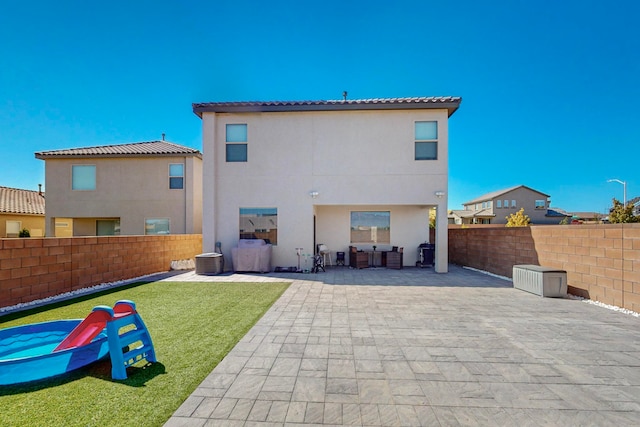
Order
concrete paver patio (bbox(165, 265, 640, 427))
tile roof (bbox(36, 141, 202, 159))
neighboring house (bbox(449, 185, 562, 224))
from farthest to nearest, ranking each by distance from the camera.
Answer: neighboring house (bbox(449, 185, 562, 224)), tile roof (bbox(36, 141, 202, 159)), concrete paver patio (bbox(165, 265, 640, 427))

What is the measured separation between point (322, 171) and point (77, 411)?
28.4 ft

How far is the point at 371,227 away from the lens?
37.3 ft

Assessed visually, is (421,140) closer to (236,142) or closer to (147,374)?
(236,142)

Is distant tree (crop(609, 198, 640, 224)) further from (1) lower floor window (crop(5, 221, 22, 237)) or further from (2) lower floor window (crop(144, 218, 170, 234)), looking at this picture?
(1) lower floor window (crop(5, 221, 22, 237))

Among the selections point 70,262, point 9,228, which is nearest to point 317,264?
point 70,262

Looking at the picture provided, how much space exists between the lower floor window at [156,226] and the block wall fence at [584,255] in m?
15.6

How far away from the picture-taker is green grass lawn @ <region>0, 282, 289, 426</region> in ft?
7.55

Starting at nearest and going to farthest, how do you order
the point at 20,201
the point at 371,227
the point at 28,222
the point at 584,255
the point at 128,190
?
the point at 584,255 < the point at 371,227 < the point at 128,190 < the point at 28,222 < the point at 20,201

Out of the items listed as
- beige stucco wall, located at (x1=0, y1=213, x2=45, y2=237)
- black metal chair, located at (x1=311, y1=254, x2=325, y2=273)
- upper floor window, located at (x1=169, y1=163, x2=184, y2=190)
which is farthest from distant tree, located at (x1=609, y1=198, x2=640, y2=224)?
beige stucco wall, located at (x1=0, y1=213, x2=45, y2=237)

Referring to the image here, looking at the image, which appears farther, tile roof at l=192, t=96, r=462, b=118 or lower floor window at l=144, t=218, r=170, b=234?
lower floor window at l=144, t=218, r=170, b=234

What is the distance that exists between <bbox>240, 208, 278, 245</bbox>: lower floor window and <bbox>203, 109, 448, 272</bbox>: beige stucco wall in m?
0.21

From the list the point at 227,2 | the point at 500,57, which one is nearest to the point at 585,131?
the point at 500,57

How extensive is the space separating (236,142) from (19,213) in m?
19.0

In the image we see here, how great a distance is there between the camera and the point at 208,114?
33.2 feet
